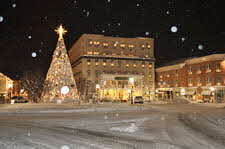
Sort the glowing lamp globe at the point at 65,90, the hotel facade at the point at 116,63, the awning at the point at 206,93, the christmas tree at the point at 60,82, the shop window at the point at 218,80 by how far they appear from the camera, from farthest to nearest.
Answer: the hotel facade at the point at 116,63
the awning at the point at 206,93
the shop window at the point at 218,80
the christmas tree at the point at 60,82
the glowing lamp globe at the point at 65,90

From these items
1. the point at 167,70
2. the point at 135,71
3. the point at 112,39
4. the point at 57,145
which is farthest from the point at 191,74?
the point at 57,145

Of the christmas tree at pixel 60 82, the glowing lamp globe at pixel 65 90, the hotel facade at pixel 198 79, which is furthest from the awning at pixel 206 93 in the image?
the glowing lamp globe at pixel 65 90

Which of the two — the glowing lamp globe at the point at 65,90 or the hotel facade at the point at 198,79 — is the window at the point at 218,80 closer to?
the hotel facade at the point at 198,79

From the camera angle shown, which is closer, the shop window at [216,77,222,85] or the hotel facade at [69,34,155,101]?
the shop window at [216,77,222,85]

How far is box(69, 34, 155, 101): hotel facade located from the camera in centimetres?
7350

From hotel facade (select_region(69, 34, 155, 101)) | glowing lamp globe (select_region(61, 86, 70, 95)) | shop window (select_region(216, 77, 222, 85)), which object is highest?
hotel facade (select_region(69, 34, 155, 101))

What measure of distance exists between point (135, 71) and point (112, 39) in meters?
13.7

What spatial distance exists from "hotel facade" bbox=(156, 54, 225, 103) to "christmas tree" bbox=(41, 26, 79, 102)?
3113cm

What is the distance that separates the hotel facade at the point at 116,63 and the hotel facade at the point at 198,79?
7887 millimetres

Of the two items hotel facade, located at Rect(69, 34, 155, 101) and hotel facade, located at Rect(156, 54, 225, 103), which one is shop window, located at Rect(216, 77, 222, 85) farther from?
hotel facade, located at Rect(69, 34, 155, 101)

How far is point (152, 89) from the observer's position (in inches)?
3073

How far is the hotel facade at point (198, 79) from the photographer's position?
52.5m

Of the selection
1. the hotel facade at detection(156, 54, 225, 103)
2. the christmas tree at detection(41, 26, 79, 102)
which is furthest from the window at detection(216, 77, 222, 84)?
the christmas tree at detection(41, 26, 79, 102)

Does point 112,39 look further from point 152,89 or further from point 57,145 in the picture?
point 57,145
